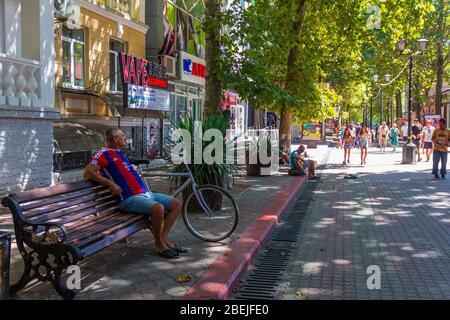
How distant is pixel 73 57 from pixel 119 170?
9.28m

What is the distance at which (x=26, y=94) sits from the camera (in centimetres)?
1018

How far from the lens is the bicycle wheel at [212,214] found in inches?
253

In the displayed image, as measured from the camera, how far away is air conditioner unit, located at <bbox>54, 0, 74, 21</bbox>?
11664 millimetres

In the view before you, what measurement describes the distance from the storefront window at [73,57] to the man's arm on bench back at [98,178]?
8.52 meters

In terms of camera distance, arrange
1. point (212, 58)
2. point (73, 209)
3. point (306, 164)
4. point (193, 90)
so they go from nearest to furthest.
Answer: point (73, 209)
point (212, 58)
point (306, 164)
point (193, 90)

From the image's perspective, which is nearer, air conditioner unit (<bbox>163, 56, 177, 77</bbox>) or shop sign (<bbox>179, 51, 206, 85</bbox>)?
air conditioner unit (<bbox>163, 56, 177, 77</bbox>)

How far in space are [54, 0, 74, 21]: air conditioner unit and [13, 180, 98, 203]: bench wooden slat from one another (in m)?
7.83

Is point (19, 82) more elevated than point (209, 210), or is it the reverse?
point (19, 82)

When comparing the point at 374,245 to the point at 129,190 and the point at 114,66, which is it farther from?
the point at 114,66

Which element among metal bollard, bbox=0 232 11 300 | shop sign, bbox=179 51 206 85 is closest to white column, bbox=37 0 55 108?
metal bollard, bbox=0 232 11 300

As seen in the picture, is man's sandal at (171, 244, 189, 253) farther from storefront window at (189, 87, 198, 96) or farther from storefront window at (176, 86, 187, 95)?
storefront window at (189, 87, 198, 96)

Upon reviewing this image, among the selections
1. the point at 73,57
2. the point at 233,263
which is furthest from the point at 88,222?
the point at 73,57

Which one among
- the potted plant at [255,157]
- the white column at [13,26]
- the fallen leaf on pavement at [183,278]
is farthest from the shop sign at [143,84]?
the fallen leaf on pavement at [183,278]
